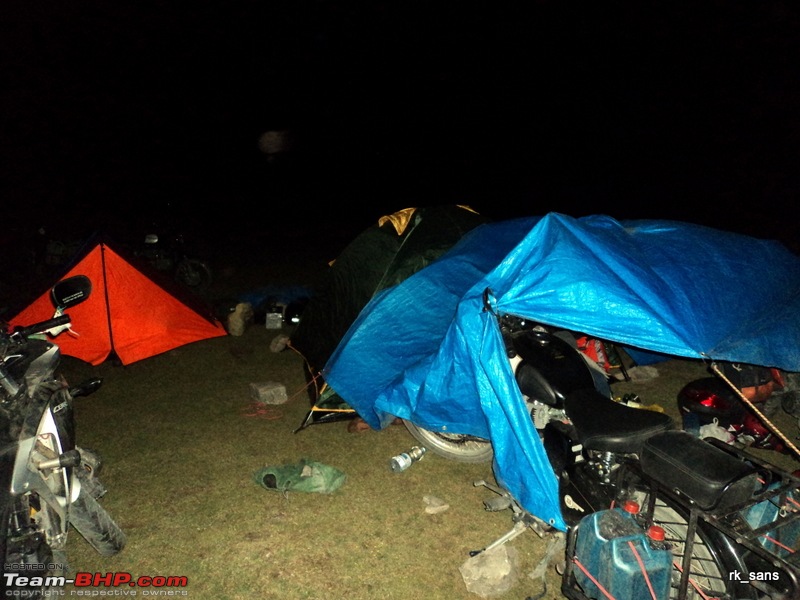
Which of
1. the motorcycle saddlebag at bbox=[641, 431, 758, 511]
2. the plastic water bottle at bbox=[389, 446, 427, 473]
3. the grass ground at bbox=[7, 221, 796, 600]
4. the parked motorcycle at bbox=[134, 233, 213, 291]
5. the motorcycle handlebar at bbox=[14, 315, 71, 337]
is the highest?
the motorcycle handlebar at bbox=[14, 315, 71, 337]

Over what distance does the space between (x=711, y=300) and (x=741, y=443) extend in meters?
1.72

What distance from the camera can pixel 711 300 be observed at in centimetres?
345

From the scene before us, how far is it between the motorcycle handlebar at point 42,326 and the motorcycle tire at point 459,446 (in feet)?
9.37

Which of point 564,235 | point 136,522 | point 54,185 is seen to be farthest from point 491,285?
point 54,185

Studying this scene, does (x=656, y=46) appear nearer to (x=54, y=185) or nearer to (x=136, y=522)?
(x=54, y=185)

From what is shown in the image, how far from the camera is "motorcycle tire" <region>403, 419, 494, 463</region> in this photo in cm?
439

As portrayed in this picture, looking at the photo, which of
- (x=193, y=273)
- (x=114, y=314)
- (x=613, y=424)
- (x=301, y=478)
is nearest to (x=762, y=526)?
(x=613, y=424)

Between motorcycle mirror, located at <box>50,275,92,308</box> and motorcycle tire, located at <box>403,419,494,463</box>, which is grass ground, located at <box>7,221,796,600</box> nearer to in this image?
motorcycle tire, located at <box>403,419,494,463</box>

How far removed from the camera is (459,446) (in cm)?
442

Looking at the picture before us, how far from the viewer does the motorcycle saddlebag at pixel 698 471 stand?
88.2 inches

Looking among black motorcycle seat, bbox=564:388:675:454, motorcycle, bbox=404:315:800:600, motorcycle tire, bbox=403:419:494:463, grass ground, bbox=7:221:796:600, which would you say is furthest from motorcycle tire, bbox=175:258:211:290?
black motorcycle seat, bbox=564:388:675:454

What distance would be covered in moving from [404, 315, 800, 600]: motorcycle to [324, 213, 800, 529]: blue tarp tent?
268 mm

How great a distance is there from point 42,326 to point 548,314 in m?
3.12

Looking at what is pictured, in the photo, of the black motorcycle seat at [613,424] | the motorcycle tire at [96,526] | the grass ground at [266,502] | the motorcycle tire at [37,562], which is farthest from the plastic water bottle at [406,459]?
the motorcycle tire at [37,562]
